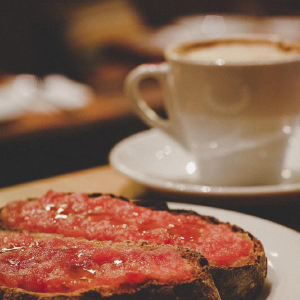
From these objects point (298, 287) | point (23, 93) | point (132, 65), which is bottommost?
point (132, 65)

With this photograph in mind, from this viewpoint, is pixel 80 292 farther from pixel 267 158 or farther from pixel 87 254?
pixel 267 158

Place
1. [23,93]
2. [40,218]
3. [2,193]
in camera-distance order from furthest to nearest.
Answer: [23,93]
[2,193]
[40,218]

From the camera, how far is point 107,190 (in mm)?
1343

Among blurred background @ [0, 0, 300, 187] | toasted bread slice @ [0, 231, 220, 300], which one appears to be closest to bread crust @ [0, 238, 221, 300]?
toasted bread slice @ [0, 231, 220, 300]

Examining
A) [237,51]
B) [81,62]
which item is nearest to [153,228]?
[237,51]

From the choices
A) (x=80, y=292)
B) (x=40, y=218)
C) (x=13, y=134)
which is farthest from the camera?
(x=13, y=134)

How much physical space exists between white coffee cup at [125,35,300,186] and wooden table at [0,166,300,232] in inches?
6.8

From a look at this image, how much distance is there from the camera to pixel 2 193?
4.22ft

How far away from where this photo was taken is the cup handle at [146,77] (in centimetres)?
141

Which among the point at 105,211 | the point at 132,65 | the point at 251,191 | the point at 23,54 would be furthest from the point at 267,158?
the point at 23,54

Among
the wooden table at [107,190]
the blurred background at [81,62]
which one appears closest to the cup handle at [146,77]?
the wooden table at [107,190]

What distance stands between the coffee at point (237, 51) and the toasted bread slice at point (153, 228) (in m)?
0.64

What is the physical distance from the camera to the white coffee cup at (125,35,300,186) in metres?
1.24

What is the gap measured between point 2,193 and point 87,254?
2.22 ft
